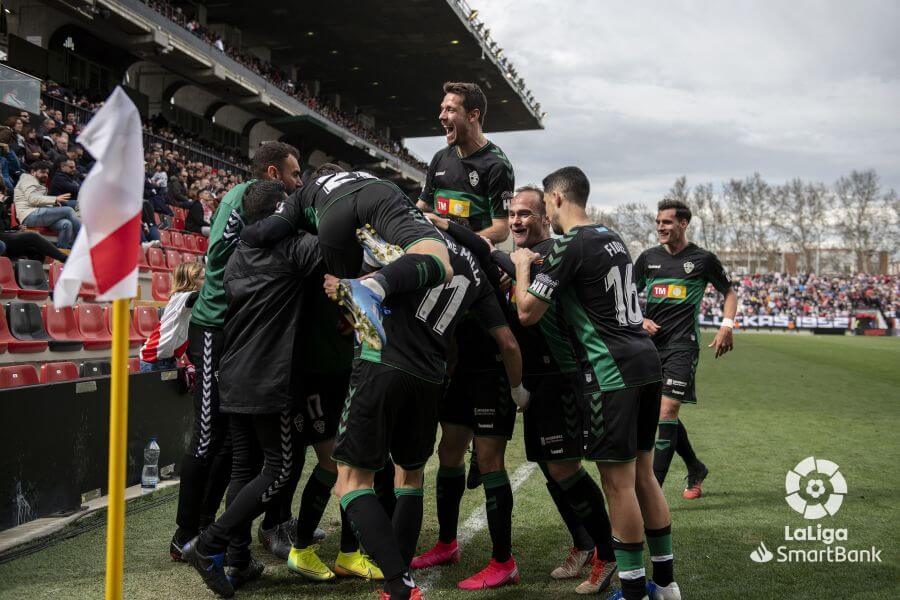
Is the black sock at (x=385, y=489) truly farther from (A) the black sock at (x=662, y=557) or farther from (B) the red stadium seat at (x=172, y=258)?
(B) the red stadium seat at (x=172, y=258)

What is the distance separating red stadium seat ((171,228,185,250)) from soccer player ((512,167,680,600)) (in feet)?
41.6

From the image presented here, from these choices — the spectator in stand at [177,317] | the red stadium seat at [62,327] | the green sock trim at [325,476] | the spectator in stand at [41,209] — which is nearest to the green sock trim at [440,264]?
the green sock trim at [325,476]

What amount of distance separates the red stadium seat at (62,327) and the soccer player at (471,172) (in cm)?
558

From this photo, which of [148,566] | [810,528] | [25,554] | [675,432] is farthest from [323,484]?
[810,528]

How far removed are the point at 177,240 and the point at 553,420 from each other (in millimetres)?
12889

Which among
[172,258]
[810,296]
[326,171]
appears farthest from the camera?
[810,296]

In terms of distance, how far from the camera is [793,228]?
79.3m

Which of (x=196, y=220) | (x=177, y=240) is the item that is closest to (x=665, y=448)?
(x=177, y=240)

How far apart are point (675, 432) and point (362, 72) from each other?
1445 inches

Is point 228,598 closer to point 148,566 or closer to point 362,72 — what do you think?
point 148,566

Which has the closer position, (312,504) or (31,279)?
(312,504)

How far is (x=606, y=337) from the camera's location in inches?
142

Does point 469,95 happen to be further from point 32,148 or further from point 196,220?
point 196,220

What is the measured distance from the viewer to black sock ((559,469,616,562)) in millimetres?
4078
